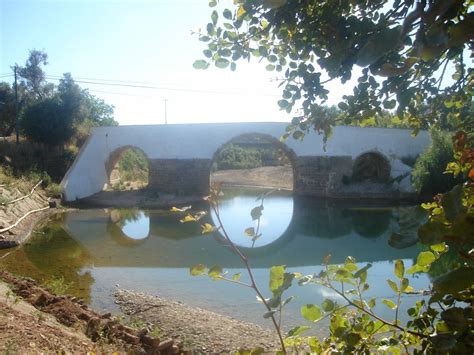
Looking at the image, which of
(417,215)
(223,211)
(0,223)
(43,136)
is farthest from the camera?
(43,136)

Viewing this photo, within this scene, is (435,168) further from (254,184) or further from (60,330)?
(60,330)

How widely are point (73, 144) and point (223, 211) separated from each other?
21.3 feet

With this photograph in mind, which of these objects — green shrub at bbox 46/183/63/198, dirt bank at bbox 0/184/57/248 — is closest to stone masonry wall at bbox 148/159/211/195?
green shrub at bbox 46/183/63/198

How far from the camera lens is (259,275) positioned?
19.4 ft

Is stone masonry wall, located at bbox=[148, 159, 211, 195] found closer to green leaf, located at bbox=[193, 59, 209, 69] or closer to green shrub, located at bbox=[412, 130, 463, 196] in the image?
green shrub, located at bbox=[412, 130, 463, 196]

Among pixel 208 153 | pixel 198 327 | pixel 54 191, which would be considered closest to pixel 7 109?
pixel 54 191

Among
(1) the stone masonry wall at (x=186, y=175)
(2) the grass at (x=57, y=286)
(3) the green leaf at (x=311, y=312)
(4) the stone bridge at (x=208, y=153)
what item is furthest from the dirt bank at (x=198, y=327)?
(4) the stone bridge at (x=208, y=153)

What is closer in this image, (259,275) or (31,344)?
(31,344)

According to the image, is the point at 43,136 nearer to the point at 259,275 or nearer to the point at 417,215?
the point at 259,275

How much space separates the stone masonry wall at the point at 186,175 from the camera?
46.5 ft

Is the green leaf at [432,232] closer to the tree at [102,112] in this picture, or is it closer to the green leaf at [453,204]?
the green leaf at [453,204]

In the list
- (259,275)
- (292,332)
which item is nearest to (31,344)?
(292,332)

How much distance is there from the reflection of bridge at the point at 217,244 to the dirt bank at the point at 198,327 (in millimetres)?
1958

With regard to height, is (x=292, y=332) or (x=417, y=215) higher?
(x=417, y=215)
